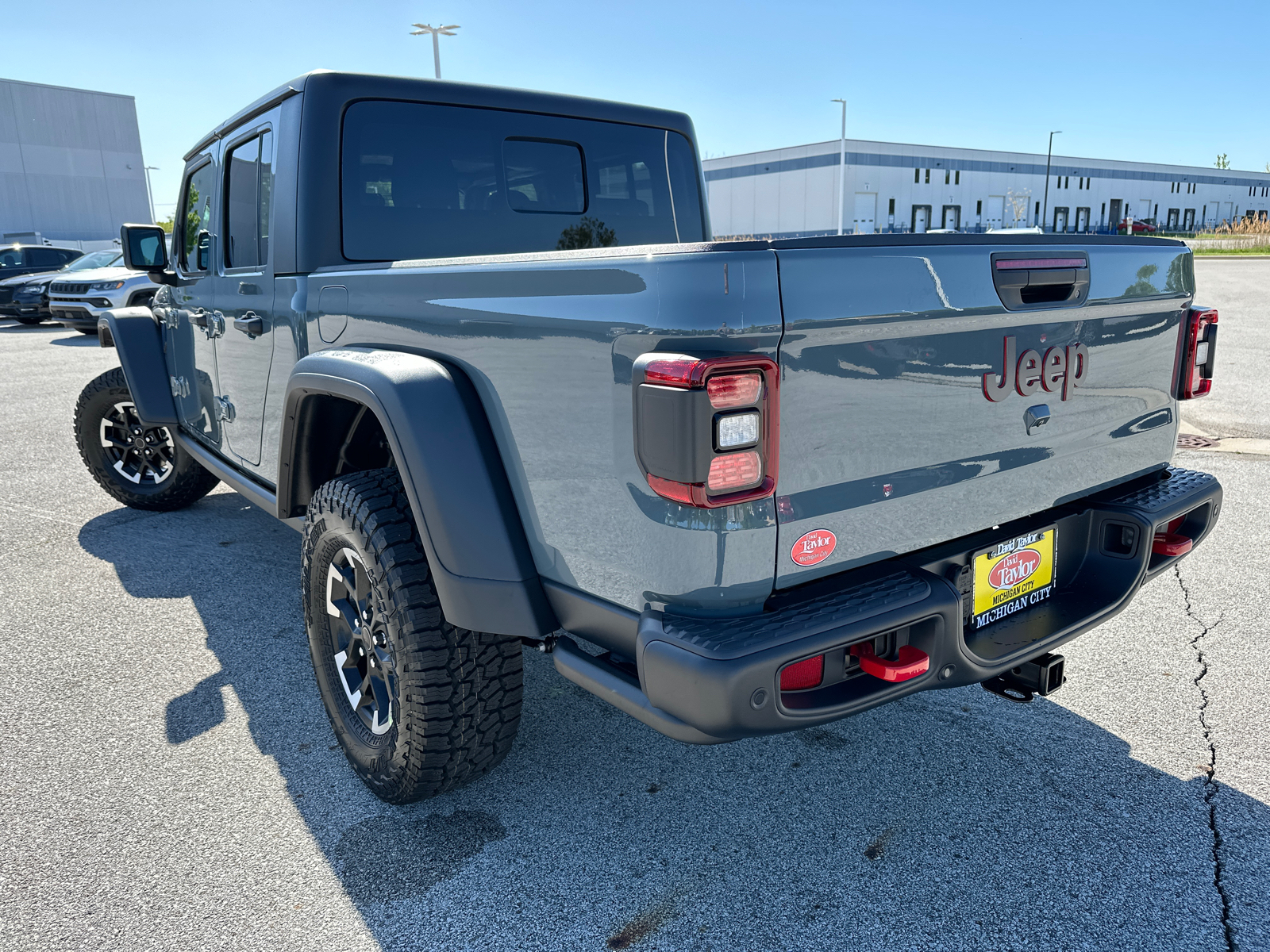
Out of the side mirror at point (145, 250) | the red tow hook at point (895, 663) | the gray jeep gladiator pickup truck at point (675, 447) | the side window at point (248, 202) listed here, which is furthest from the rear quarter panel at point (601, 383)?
the side mirror at point (145, 250)

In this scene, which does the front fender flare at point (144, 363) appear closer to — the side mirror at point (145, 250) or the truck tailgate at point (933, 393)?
the side mirror at point (145, 250)

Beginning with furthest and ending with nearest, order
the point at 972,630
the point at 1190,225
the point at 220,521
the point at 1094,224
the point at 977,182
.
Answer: the point at 1190,225 → the point at 1094,224 → the point at 977,182 → the point at 220,521 → the point at 972,630

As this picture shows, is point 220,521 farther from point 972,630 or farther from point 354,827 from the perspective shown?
point 972,630

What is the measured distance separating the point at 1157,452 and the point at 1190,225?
9107cm

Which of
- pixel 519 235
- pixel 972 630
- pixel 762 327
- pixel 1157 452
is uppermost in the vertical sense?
pixel 519 235

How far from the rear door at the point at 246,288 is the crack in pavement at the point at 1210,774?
3.26m

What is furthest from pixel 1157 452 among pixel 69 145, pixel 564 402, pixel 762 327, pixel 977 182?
pixel 977 182

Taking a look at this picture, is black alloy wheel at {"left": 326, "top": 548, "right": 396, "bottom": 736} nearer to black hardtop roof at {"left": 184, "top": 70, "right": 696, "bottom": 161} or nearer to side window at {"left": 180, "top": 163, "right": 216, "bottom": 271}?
black hardtop roof at {"left": 184, "top": 70, "right": 696, "bottom": 161}

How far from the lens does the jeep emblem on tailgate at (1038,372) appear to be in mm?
2141

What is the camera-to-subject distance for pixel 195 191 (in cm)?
437

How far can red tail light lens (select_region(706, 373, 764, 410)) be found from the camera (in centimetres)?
167

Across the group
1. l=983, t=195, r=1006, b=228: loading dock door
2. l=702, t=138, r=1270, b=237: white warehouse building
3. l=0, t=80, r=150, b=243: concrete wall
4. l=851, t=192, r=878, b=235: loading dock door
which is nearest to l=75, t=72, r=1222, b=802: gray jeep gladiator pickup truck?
l=702, t=138, r=1270, b=237: white warehouse building

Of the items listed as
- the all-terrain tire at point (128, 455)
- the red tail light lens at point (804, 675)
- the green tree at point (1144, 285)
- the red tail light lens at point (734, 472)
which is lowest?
the all-terrain tire at point (128, 455)

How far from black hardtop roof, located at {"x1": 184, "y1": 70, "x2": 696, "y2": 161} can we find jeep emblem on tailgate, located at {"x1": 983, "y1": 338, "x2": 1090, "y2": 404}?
7.17 feet
